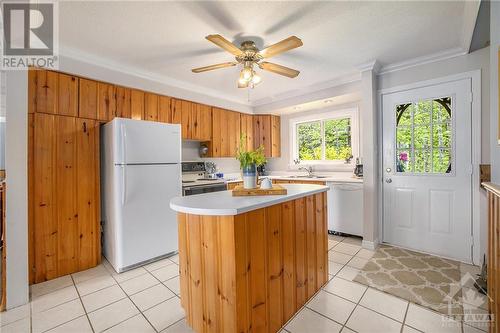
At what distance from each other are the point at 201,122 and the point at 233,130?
0.73 metres

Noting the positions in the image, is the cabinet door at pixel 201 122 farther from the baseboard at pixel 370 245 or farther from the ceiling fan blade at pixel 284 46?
the baseboard at pixel 370 245

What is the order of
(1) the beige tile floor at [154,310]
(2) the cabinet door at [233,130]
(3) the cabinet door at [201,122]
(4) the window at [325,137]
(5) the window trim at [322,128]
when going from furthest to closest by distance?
(2) the cabinet door at [233,130] → (4) the window at [325,137] → (5) the window trim at [322,128] → (3) the cabinet door at [201,122] → (1) the beige tile floor at [154,310]

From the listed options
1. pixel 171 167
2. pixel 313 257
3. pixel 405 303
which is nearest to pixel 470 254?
pixel 405 303

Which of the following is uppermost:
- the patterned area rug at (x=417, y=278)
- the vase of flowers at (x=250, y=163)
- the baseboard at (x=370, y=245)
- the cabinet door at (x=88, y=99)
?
the cabinet door at (x=88, y=99)

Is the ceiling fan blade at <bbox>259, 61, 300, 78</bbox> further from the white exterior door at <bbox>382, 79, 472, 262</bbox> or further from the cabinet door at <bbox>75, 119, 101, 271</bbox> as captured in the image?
the cabinet door at <bbox>75, 119, 101, 271</bbox>

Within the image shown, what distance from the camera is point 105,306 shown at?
1.88 meters

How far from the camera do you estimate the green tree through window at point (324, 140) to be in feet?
13.3

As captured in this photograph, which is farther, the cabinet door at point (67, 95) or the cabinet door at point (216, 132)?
the cabinet door at point (216, 132)

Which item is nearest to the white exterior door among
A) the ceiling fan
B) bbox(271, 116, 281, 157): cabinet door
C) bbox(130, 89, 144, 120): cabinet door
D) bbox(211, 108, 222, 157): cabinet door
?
the ceiling fan

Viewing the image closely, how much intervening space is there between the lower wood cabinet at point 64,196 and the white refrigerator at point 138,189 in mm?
150

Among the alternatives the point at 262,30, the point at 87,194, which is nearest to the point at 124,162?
the point at 87,194

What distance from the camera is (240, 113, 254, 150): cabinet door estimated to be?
4.51 meters

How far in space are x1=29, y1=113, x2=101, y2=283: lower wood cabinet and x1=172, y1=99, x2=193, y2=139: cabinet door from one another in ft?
3.42

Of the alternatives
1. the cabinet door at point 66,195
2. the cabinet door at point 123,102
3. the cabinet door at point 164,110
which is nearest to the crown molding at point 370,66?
the cabinet door at point 164,110
